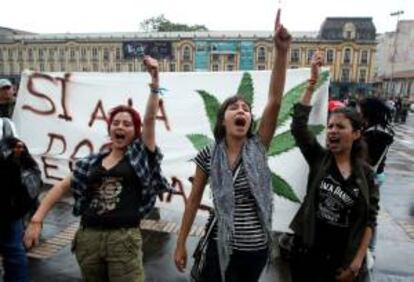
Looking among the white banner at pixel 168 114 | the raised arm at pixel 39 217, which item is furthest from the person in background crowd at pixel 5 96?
the raised arm at pixel 39 217

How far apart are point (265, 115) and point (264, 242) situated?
2.34 ft

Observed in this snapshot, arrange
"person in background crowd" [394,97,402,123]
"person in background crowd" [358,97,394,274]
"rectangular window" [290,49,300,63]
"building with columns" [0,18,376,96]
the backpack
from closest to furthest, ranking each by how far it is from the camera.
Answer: the backpack
"person in background crowd" [358,97,394,274]
"person in background crowd" [394,97,402,123]
"building with columns" [0,18,376,96]
"rectangular window" [290,49,300,63]

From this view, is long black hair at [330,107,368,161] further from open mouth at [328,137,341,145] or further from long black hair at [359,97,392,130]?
long black hair at [359,97,392,130]

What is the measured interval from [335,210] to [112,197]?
128 centimetres

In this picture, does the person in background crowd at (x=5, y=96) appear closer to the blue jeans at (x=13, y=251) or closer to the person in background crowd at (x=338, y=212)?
the blue jeans at (x=13, y=251)

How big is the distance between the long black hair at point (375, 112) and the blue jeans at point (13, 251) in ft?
9.07

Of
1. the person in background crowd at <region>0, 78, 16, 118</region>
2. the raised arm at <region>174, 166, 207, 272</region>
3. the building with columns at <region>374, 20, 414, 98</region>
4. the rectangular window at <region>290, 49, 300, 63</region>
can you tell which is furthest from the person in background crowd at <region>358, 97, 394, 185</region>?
the rectangular window at <region>290, 49, 300, 63</region>

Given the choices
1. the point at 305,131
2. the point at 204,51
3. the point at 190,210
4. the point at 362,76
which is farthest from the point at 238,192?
the point at 204,51

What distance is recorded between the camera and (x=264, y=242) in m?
2.33

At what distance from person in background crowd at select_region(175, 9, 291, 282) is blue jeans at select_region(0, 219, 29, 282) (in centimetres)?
137

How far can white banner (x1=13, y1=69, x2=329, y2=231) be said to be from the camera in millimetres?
3932

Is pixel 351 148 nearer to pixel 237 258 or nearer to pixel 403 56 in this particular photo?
pixel 237 258

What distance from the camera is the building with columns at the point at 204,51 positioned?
73.1 m

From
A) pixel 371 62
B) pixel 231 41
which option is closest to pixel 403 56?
pixel 371 62
